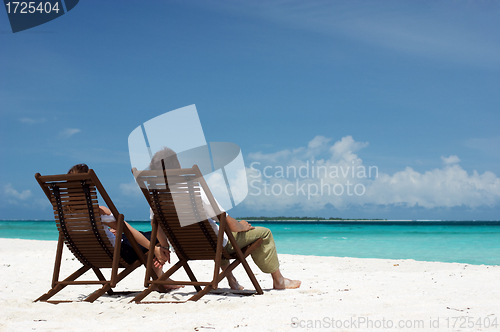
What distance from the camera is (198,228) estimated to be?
12.5 feet

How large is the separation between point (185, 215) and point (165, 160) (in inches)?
20.4

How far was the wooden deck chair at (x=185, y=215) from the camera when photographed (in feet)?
12.0

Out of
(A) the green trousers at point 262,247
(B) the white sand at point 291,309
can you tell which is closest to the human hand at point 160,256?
(B) the white sand at point 291,309

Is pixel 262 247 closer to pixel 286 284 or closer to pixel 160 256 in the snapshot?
pixel 286 284

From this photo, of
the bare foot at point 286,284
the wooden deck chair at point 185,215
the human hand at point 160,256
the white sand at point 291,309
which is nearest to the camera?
the white sand at point 291,309

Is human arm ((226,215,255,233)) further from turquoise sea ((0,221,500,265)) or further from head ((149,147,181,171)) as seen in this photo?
turquoise sea ((0,221,500,265))

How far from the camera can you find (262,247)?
14.3 ft

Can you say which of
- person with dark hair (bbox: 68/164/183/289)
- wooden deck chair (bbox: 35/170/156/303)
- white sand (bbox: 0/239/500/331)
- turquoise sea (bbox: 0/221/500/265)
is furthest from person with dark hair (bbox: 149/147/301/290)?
turquoise sea (bbox: 0/221/500/265)

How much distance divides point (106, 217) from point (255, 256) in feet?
4.93

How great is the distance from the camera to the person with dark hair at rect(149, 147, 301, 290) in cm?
374

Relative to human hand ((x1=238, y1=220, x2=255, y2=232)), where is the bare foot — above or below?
below

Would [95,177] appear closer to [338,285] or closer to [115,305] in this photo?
[115,305]

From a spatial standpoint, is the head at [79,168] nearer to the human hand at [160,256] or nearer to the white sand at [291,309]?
the human hand at [160,256]

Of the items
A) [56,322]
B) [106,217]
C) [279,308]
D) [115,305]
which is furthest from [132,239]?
[279,308]
